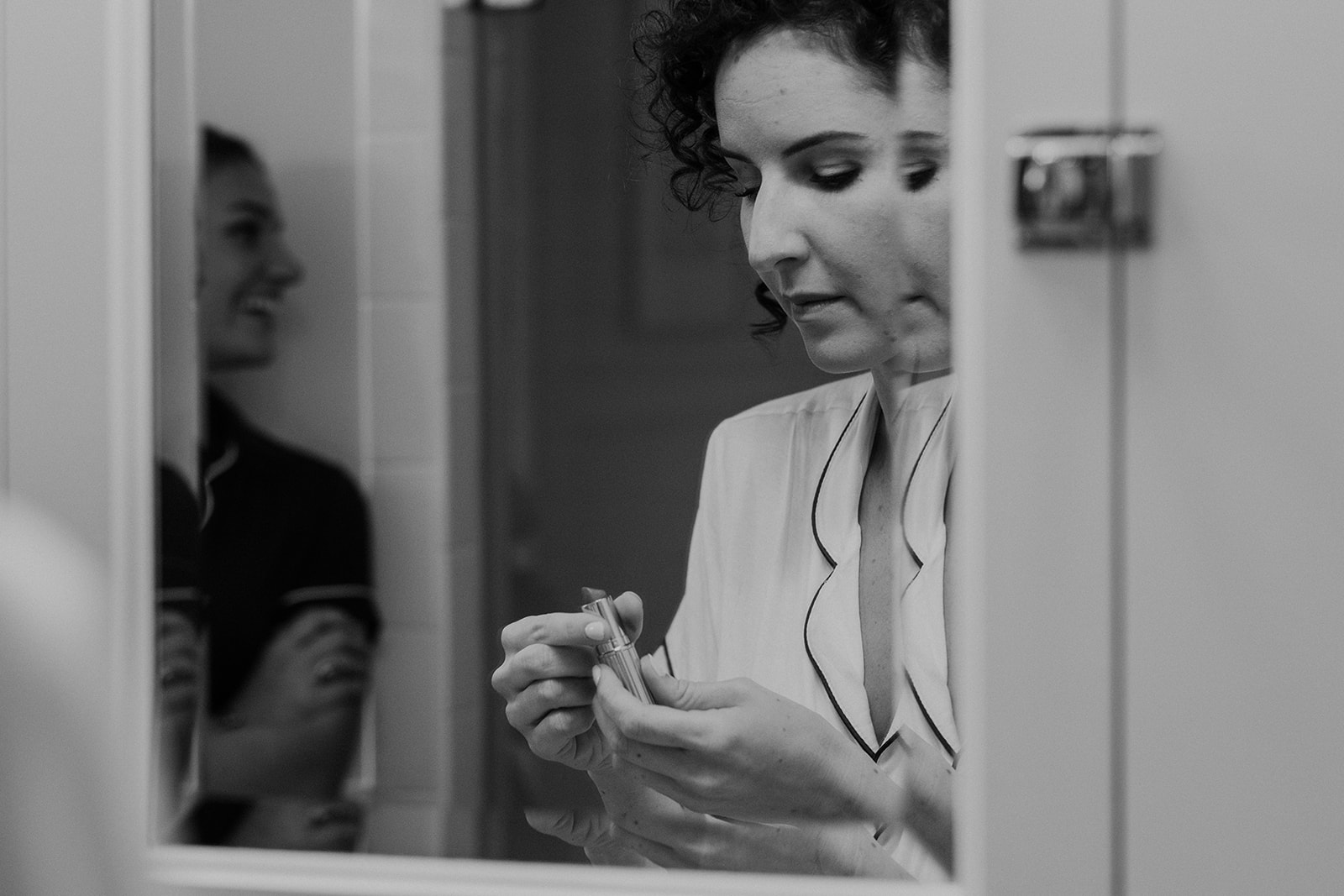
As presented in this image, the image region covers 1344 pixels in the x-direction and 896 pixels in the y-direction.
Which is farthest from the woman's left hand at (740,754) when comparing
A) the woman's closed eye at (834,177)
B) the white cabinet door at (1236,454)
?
the woman's closed eye at (834,177)

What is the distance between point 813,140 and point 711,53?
0.22 feet

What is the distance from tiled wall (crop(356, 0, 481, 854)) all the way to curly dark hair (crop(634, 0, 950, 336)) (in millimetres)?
102

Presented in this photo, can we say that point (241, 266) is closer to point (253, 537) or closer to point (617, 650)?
point (253, 537)

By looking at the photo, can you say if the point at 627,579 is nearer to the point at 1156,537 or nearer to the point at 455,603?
the point at 455,603

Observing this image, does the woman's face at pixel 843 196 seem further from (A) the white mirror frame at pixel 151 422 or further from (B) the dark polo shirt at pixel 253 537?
(B) the dark polo shirt at pixel 253 537

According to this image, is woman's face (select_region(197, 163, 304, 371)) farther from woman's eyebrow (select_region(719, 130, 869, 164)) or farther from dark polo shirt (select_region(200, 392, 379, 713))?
woman's eyebrow (select_region(719, 130, 869, 164))

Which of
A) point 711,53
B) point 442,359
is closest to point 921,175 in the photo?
point 711,53

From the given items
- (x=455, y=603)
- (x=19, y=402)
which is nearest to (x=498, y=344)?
(x=455, y=603)

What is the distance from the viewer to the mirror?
23.8 inches

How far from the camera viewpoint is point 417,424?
0.63 m

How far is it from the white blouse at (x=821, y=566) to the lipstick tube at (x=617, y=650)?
16mm

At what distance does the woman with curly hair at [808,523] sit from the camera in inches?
22.7

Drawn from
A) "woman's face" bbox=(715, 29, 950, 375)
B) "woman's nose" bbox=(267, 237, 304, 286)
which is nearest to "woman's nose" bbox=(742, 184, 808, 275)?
"woman's face" bbox=(715, 29, 950, 375)

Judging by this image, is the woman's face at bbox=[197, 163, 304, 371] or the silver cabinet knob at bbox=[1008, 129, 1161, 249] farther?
the woman's face at bbox=[197, 163, 304, 371]
